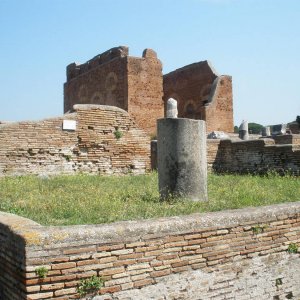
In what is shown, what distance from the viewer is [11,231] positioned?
380 centimetres

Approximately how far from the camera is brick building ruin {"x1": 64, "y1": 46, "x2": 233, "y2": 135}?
20.5 meters

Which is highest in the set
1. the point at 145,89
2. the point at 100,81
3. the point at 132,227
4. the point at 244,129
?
the point at 100,81

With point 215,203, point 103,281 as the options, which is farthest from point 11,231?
point 215,203

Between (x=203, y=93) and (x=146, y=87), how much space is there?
5877 mm

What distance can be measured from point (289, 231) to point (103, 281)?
8.84 feet

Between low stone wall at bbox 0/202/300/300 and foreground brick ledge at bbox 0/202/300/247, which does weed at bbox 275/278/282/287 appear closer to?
low stone wall at bbox 0/202/300/300

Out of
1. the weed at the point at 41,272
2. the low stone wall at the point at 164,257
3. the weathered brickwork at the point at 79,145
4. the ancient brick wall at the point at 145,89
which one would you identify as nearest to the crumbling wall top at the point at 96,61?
the ancient brick wall at the point at 145,89

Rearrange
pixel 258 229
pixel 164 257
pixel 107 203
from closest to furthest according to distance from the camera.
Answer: pixel 164 257 → pixel 258 229 → pixel 107 203

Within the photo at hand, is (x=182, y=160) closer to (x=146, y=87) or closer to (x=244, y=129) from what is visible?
(x=244, y=129)

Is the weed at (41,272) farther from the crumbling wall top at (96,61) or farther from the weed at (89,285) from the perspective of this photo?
the crumbling wall top at (96,61)

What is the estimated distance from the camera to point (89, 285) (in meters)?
3.73

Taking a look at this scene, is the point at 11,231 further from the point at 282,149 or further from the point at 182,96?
the point at 182,96

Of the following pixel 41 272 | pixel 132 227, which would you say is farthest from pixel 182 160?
pixel 41 272

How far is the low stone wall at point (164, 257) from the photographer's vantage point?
142 inches
